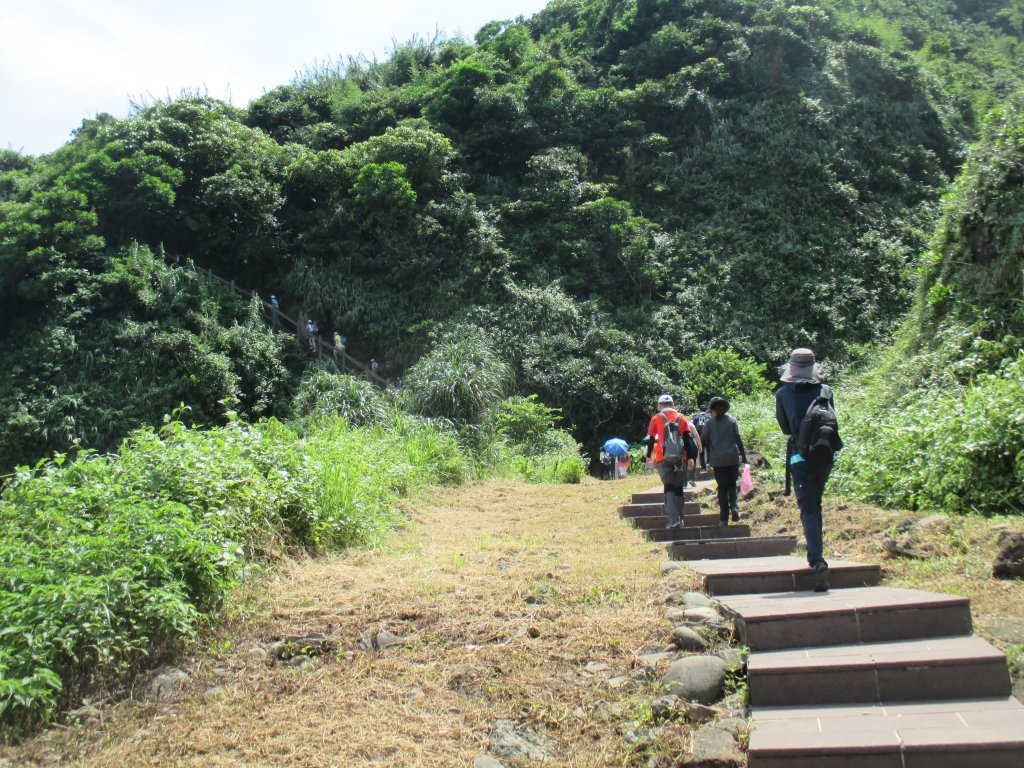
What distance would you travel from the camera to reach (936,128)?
28.0 m

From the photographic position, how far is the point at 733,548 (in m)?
6.26

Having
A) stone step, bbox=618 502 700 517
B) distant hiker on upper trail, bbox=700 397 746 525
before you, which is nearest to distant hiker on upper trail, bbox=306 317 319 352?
stone step, bbox=618 502 700 517

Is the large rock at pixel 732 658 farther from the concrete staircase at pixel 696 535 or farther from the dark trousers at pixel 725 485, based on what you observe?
the dark trousers at pixel 725 485

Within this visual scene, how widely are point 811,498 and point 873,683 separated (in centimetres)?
158

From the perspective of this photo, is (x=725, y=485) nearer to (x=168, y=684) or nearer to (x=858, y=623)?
(x=858, y=623)

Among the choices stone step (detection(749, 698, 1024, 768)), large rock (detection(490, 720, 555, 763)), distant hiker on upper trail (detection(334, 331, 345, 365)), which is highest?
distant hiker on upper trail (detection(334, 331, 345, 365))

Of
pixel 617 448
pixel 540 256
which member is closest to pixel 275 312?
pixel 540 256

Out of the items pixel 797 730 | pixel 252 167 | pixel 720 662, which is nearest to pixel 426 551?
pixel 720 662

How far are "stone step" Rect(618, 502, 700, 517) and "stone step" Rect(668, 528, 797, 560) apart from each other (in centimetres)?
308

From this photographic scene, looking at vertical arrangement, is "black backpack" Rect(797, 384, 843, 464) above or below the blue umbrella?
above

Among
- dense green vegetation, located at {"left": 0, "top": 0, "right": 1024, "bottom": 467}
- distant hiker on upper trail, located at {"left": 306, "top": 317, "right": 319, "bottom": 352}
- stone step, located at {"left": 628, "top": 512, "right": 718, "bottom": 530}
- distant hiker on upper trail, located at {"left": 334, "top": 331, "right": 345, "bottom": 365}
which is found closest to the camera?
stone step, located at {"left": 628, "top": 512, "right": 718, "bottom": 530}

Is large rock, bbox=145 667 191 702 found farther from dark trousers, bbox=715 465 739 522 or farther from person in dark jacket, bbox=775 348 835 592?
dark trousers, bbox=715 465 739 522

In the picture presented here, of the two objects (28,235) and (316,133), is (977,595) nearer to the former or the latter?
(28,235)

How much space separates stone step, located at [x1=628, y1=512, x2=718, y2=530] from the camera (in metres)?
8.59
